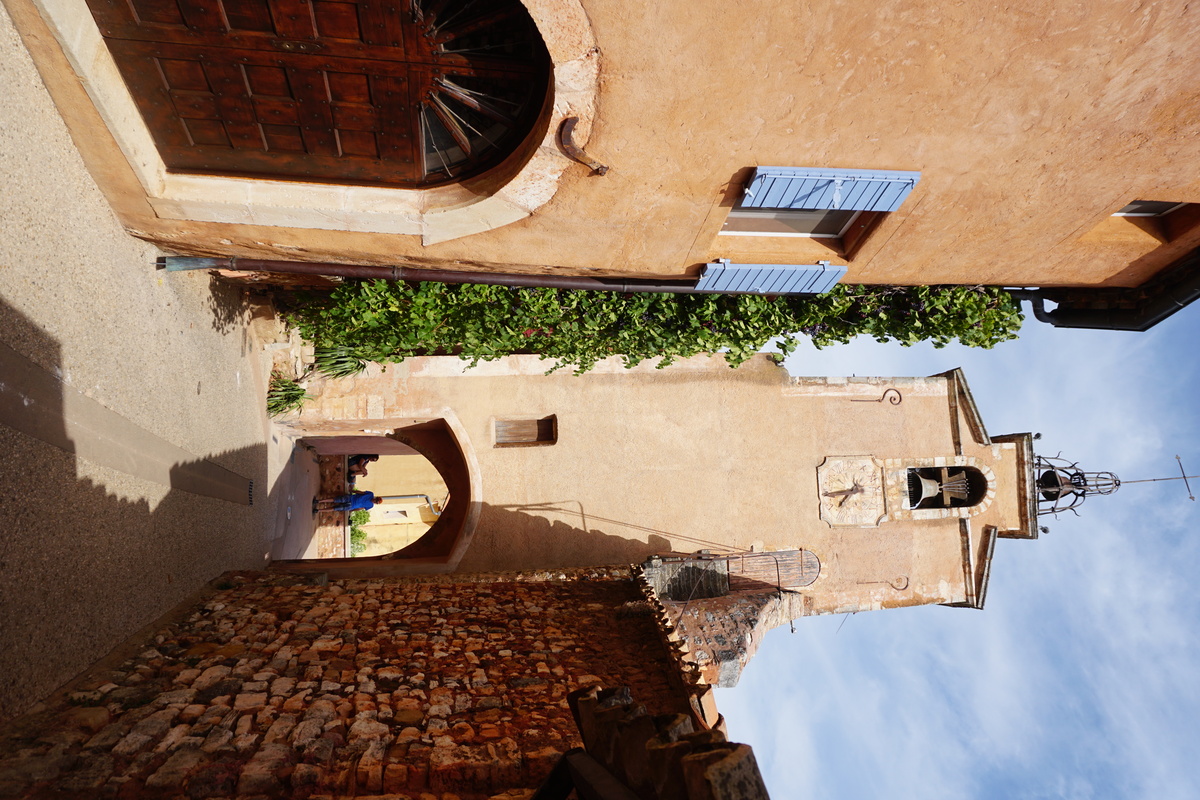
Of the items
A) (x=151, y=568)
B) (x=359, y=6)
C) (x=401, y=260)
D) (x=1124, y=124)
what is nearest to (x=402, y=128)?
(x=359, y=6)

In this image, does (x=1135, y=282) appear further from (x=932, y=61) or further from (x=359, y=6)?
(x=359, y=6)

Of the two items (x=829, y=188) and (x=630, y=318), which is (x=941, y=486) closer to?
(x=630, y=318)

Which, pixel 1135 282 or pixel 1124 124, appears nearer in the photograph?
pixel 1124 124

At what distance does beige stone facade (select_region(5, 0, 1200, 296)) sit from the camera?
4.34 m

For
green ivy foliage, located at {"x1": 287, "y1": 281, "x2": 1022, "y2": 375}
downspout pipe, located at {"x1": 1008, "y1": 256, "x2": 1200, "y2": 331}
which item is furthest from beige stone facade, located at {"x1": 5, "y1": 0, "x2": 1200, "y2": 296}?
green ivy foliage, located at {"x1": 287, "y1": 281, "x2": 1022, "y2": 375}

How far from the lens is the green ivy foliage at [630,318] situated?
737 centimetres

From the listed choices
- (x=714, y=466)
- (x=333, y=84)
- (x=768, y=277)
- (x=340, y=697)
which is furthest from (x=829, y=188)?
(x=340, y=697)

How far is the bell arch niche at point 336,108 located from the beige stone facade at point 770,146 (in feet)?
0.09

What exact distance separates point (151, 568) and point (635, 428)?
220 inches

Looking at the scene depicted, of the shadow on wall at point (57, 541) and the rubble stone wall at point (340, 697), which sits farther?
the shadow on wall at point (57, 541)

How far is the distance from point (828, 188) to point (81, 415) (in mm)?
5898

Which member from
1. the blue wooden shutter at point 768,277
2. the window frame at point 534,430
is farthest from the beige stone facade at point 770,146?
the window frame at point 534,430

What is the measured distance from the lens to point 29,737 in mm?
3834

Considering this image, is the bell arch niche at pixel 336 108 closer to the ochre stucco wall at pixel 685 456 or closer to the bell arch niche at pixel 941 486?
the ochre stucco wall at pixel 685 456
